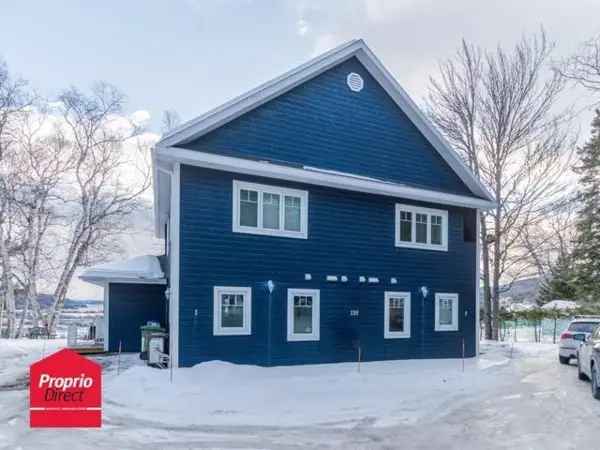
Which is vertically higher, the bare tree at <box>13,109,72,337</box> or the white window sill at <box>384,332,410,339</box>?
the bare tree at <box>13,109,72,337</box>

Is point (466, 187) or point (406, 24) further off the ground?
point (406, 24)

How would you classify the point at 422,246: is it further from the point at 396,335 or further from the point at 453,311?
the point at 396,335

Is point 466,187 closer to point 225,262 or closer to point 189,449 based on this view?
point 225,262

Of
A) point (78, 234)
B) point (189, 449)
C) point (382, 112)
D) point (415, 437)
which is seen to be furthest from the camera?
→ point (78, 234)

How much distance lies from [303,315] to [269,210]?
113 inches

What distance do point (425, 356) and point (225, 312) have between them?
6.72 meters

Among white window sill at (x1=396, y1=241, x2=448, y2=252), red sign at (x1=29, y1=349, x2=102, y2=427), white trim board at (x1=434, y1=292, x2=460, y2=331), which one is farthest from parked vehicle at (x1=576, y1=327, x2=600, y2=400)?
red sign at (x1=29, y1=349, x2=102, y2=427)

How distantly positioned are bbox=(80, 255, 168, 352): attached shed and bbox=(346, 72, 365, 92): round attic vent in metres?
7.82

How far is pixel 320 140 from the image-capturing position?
15.9 m

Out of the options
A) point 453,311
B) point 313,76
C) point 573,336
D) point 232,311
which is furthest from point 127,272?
point 573,336

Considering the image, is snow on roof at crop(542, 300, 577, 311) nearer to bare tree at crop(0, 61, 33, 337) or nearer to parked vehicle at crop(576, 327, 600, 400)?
parked vehicle at crop(576, 327, 600, 400)

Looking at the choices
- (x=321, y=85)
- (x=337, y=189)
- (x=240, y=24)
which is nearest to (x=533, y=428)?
(x=337, y=189)

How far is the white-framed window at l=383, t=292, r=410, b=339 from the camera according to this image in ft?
54.0

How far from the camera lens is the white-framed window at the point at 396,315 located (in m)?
16.5
